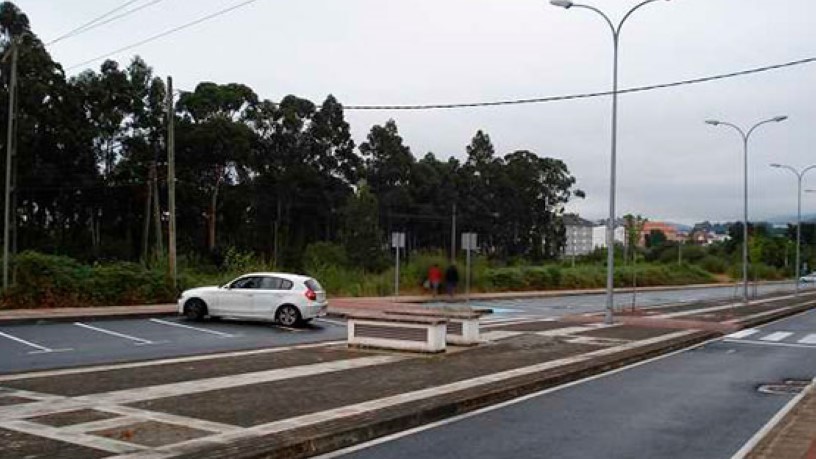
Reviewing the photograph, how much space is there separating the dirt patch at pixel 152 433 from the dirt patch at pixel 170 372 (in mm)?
2349

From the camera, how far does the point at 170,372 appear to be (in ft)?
43.1

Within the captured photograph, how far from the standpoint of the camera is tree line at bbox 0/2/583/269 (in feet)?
189

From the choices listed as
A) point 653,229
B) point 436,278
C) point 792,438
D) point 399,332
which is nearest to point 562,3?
point 436,278

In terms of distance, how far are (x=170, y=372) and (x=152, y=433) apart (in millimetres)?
4684

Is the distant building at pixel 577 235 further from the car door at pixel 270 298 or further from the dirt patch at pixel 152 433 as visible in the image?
the dirt patch at pixel 152 433

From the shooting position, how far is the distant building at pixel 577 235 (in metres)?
108

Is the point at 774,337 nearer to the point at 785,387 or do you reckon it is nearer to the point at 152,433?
the point at 785,387

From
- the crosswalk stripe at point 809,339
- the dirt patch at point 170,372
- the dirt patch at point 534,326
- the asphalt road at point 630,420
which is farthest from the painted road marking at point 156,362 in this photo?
the crosswalk stripe at point 809,339

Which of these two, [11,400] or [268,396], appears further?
[268,396]

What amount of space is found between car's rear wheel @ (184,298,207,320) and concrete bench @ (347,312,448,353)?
7174 mm

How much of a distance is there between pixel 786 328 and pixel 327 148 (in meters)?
54.0

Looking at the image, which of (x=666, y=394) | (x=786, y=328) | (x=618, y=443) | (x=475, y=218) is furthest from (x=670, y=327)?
(x=475, y=218)

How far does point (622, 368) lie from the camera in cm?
1609

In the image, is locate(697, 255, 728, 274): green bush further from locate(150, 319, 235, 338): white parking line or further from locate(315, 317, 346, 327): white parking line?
locate(150, 319, 235, 338): white parking line
